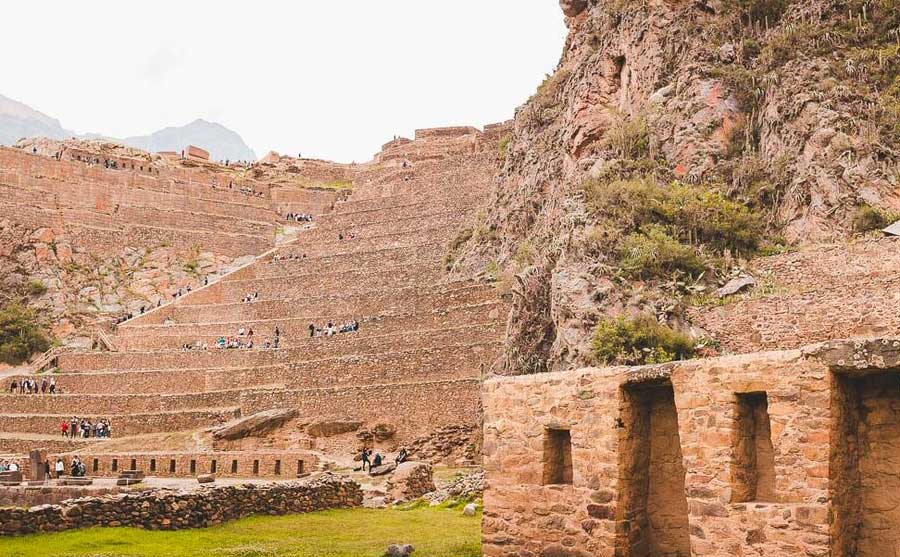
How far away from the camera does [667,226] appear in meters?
25.0

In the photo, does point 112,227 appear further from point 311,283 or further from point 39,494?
point 39,494

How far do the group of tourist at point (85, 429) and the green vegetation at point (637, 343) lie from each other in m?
20.8

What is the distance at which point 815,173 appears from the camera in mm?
25266

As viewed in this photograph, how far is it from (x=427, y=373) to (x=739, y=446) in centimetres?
2415

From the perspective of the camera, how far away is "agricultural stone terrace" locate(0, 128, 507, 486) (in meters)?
30.4

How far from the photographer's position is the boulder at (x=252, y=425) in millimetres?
31859

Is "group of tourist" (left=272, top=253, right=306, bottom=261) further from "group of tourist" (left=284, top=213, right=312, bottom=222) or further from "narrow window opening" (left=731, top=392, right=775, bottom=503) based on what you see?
"narrow window opening" (left=731, top=392, right=775, bottom=503)

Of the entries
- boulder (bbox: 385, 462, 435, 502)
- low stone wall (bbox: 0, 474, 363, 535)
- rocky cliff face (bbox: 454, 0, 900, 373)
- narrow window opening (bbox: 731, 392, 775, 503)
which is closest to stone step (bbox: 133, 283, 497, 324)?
rocky cliff face (bbox: 454, 0, 900, 373)

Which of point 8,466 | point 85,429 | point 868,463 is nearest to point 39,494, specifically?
point 8,466

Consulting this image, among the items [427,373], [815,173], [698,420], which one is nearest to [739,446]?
[698,420]

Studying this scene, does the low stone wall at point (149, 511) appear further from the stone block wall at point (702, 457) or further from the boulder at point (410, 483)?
the stone block wall at point (702, 457)

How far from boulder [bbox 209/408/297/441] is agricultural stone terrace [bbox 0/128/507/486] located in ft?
0.77

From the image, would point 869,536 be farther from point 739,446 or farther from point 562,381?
point 562,381

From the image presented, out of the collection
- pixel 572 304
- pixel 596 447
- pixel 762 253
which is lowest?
pixel 596 447
